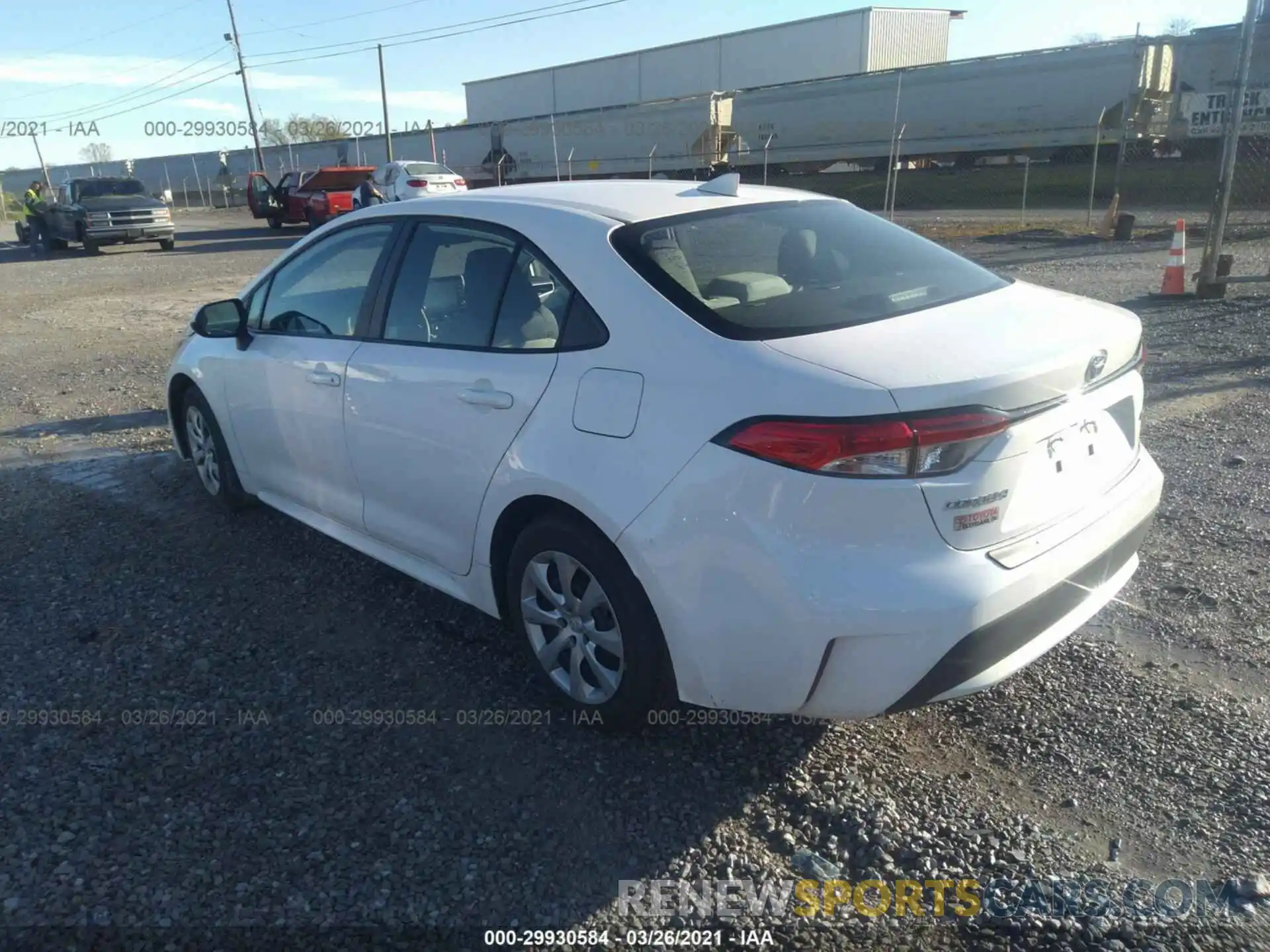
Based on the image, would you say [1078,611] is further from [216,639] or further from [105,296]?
[105,296]

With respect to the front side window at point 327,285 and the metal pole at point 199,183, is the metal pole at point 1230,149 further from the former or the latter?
the metal pole at point 199,183

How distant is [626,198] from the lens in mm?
3504

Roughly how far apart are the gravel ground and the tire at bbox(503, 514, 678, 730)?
15 cm

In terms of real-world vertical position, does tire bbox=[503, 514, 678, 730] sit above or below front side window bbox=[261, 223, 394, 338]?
below

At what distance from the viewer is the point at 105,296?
1553 centimetres

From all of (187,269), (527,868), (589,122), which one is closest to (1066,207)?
(589,122)

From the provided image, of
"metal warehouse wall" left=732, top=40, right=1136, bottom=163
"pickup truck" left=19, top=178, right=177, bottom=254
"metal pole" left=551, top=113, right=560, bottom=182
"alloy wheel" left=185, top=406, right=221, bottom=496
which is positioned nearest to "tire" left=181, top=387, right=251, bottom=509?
"alloy wheel" left=185, top=406, right=221, bottom=496

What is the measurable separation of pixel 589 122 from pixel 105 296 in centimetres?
2273

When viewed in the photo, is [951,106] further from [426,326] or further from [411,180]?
[426,326]

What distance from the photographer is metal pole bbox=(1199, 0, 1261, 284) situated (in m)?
9.07

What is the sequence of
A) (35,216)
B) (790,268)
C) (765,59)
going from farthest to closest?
1. (765,59)
2. (35,216)
3. (790,268)

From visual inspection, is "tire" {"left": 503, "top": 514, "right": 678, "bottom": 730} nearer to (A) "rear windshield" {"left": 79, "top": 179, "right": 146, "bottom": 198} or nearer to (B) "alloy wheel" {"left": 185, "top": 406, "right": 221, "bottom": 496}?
(B) "alloy wheel" {"left": 185, "top": 406, "right": 221, "bottom": 496}

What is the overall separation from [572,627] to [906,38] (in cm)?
3925

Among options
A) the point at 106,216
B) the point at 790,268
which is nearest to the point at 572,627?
the point at 790,268
